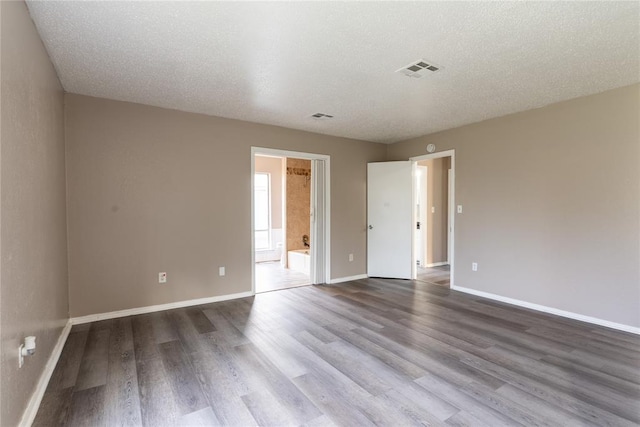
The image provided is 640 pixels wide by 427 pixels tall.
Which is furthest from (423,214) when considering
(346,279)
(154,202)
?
Result: (154,202)

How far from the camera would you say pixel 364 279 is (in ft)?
18.0

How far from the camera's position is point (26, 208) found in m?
1.88

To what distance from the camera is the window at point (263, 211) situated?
7586mm

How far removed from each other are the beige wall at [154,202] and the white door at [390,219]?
1.82 m

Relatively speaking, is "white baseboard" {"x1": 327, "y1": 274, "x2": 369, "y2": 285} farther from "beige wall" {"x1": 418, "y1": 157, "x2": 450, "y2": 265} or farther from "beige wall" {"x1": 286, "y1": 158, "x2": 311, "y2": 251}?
"beige wall" {"x1": 418, "y1": 157, "x2": 450, "y2": 265}

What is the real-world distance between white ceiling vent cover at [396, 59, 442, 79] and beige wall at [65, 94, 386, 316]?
234cm

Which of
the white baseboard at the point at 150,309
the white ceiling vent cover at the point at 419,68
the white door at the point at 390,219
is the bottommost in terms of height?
the white baseboard at the point at 150,309

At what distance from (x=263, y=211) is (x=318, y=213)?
2.87 meters

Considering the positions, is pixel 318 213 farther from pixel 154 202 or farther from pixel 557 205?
pixel 557 205

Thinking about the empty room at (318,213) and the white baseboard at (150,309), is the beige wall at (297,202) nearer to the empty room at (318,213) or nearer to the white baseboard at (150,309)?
the empty room at (318,213)

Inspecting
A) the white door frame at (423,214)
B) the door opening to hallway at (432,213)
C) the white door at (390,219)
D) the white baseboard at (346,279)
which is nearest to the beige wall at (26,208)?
the white baseboard at (346,279)

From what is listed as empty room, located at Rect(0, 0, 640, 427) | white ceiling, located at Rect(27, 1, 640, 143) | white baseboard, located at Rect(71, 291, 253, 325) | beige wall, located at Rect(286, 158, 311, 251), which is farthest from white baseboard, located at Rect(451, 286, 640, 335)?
beige wall, located at Rect(286, 158, 311, 251)

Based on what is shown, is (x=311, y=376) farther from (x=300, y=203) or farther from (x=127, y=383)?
(x=300, y=203)

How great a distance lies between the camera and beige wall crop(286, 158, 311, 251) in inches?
262
